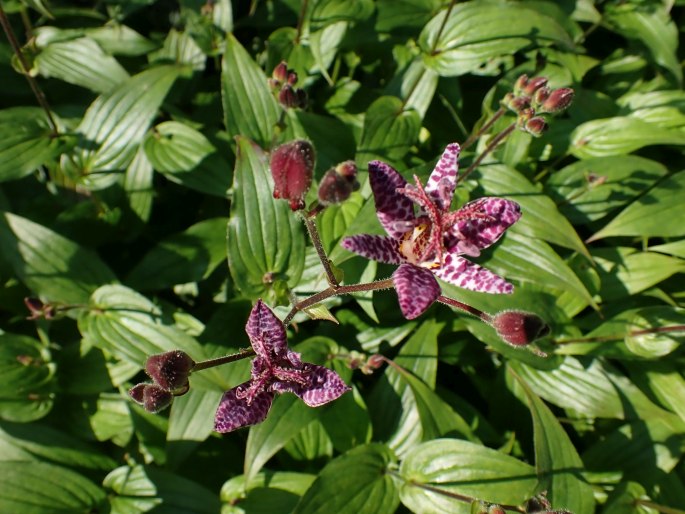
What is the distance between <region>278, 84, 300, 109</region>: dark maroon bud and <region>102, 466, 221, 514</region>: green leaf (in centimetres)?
147

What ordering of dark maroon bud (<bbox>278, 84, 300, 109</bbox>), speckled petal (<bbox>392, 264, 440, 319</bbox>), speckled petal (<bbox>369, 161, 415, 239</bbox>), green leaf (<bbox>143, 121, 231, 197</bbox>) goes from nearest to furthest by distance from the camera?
speckled petal (<bbox>392, 264, 440, 319</bbox>) → speckled petal (<bbox>369, 161, 415, 239</bbox>) → dark maroon bud (<bbox>278, 84, 300, 109</bbox>) → green leaf (<bbox>143, 121, 231, 197</bbox>)

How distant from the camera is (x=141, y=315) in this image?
7.39ft

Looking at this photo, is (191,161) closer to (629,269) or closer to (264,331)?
(264,331)

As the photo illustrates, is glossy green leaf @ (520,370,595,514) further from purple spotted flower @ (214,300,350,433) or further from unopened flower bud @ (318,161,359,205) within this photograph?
unopened flower bud @ (318,161,359,205)

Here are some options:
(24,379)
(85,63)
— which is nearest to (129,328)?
(24,379)

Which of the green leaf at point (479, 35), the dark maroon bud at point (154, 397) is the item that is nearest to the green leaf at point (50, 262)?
the dark maroon bud at point (154, 397)

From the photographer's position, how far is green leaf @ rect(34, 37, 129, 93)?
270 centimetres

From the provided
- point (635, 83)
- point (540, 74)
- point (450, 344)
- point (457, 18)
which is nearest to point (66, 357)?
point (450, 344)

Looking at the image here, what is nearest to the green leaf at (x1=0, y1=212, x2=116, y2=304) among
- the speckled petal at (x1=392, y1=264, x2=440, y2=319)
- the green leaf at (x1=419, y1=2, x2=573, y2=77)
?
the speckled petal at (x1=392, y1=264, x2=440, y2=319)

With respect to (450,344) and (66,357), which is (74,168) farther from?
(450,344)

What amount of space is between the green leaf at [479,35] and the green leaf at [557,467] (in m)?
1.54

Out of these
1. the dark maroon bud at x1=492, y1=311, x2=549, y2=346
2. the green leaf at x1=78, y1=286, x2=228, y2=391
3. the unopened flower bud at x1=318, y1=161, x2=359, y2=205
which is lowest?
the green leaf at x1=78, y1=286, x2=228, y2=391

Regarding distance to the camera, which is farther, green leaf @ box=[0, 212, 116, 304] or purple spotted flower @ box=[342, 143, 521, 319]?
green leaf @ box=[0, 212, 116, 304]

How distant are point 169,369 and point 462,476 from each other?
1.18 meters
